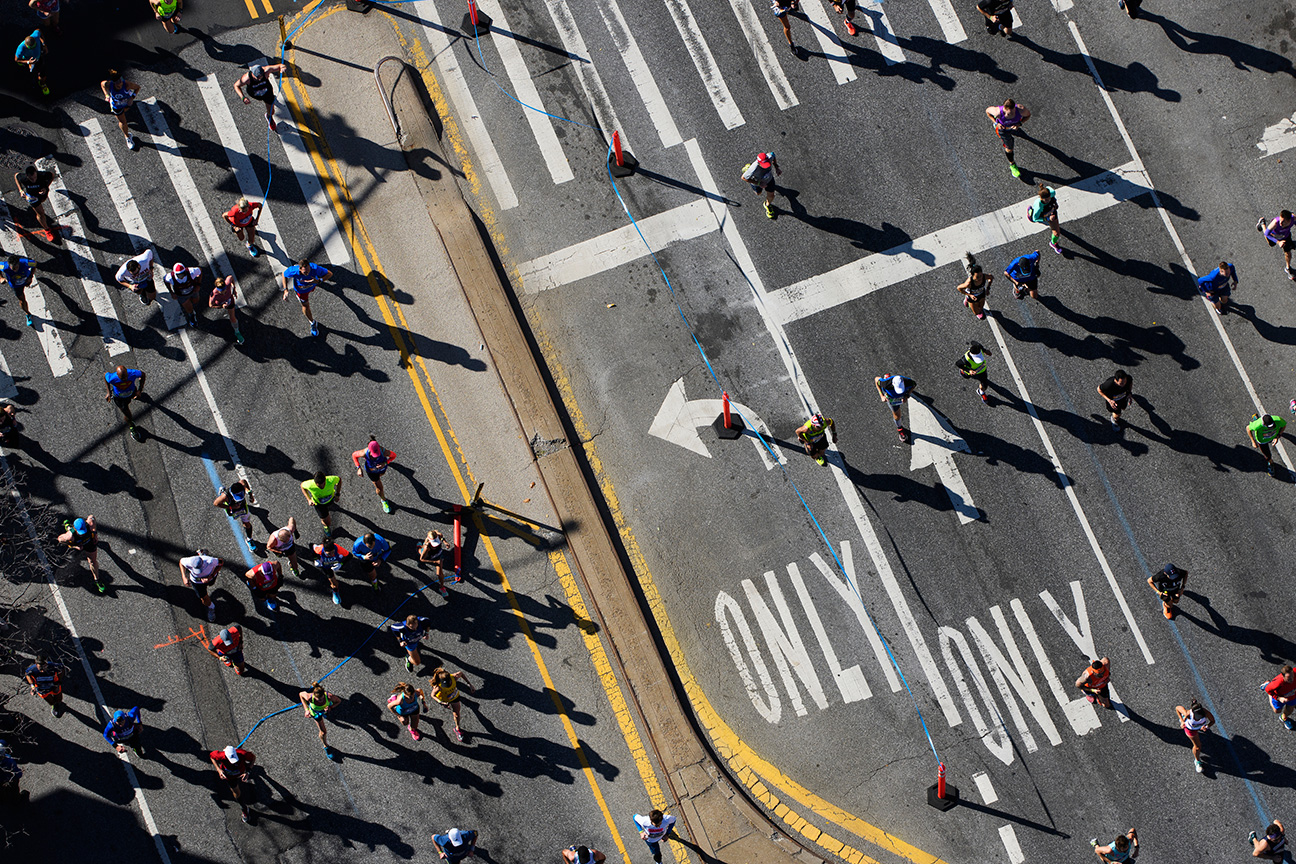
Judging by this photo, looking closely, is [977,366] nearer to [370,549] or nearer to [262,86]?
[370,549]

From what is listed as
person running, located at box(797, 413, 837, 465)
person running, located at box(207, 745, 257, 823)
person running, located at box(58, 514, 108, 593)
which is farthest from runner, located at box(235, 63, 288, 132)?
person running, located at box(797, 413, 837, 465)

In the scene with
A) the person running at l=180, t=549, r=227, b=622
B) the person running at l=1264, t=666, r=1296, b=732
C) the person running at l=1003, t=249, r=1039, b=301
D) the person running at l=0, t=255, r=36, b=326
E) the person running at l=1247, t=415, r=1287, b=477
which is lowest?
the person running at l=1264, t=666, r=1296, b=732

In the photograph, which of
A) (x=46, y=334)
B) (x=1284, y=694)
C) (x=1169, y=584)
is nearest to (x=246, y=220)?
(x=46, y=334)

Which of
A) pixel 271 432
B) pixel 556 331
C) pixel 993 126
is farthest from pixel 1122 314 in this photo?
pixel 271 432

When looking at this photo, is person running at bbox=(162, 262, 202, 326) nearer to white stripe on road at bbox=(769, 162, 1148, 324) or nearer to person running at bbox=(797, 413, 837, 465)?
white stripe on road at bbox=(769, 162, 1148, 324)

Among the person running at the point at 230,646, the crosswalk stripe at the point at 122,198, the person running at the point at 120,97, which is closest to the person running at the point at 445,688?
the person running at the point at 230,646

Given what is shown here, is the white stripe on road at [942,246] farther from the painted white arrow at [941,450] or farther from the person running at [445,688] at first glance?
the person running at [445,688]

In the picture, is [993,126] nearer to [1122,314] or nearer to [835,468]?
[1122,314]
